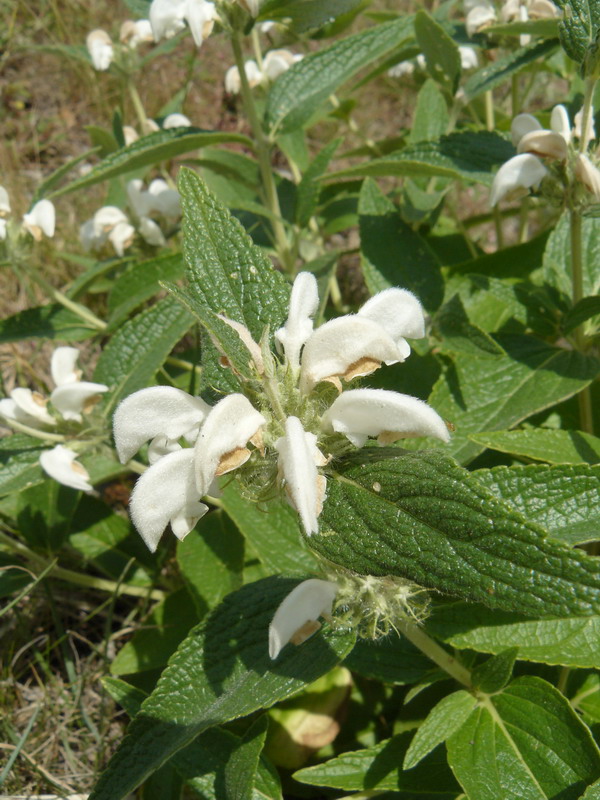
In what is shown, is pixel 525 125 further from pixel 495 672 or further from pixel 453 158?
pixel 495 672

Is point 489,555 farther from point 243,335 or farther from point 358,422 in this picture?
point 243,335

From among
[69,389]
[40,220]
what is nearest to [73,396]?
[69,389]

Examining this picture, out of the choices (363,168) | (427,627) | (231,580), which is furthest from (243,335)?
(231,580)

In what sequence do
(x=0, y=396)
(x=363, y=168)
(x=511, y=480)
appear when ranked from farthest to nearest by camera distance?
(x=0, y=396) → (x=363, y=168) → (x=511, y=480)

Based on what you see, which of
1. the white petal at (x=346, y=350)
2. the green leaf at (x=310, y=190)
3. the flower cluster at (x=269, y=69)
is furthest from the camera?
the flower cluster at (x=269, y=69)

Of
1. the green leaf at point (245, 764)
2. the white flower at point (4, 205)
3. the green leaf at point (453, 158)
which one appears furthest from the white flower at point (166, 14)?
the green leaf at point (245, 764)

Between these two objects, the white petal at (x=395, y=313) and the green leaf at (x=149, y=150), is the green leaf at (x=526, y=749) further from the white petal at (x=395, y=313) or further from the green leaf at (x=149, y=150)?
the green leaf at (x=149, y=150)
